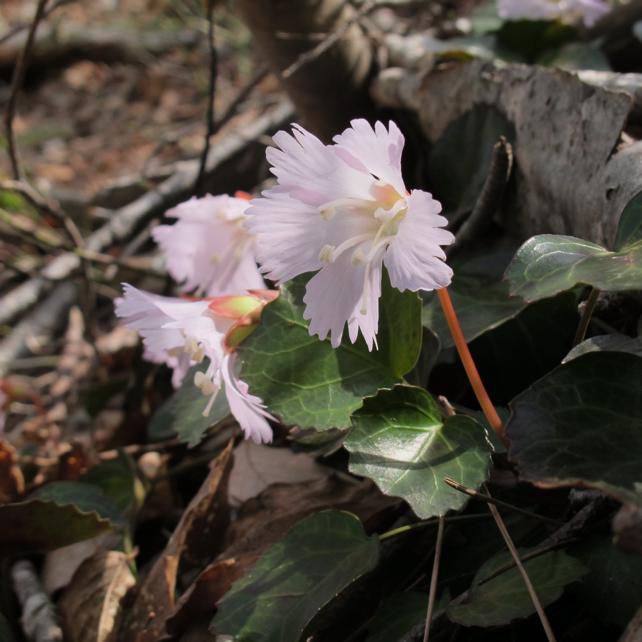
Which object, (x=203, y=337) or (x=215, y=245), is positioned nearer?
(x=203, y=337)

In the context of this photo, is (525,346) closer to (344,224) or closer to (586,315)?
(586,315)

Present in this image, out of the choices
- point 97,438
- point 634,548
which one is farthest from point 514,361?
point 97,438

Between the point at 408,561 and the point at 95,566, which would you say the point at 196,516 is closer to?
the point at 95,566

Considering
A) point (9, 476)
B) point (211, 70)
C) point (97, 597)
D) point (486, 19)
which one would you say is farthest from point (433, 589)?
point (486, 19)

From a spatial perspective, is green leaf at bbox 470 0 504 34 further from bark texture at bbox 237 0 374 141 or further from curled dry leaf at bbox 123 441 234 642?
curled dry leaf at bbox 123 441 234 642

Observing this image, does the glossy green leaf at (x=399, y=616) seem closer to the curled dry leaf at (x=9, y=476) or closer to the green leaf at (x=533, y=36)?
the curled dry leaf at (x=9, y=476)
